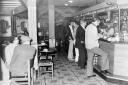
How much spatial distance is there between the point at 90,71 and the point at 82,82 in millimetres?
604

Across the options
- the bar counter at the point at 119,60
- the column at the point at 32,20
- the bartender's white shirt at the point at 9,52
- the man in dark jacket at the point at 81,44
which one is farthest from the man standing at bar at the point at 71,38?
the bartender's white shirt at the point at 9,52

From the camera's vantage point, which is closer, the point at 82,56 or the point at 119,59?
the point at 119,59

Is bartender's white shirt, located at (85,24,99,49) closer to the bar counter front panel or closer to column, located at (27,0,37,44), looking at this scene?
the bar counter front panel

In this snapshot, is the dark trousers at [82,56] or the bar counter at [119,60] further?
the dark trousers at [82,56]

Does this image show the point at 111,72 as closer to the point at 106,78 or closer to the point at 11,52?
the point at 106,78

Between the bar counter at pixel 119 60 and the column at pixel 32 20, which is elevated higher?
the column at pixel 32 20

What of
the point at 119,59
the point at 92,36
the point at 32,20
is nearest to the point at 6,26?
the point at 32,20

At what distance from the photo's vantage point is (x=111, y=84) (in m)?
5.31

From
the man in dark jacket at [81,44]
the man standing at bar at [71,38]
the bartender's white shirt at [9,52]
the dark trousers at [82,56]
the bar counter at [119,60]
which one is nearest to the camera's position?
the bartender's white shirt at [9,52]

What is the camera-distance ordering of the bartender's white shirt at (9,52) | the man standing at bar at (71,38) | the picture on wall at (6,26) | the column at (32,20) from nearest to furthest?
the bartender's white shirt at (9,52)
the column at (32,20)
the man standing at bar at (71,38)
the picture on wall at (6,26)

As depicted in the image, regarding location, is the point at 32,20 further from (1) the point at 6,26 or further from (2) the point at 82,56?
(1) the point at 6,26

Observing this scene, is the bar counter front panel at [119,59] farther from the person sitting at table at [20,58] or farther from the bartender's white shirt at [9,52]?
the bartender's white shirt at [9,52]

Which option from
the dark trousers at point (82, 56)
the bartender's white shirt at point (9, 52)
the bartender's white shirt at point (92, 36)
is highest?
Answer: the bartender's white shirt at point (92, 36)

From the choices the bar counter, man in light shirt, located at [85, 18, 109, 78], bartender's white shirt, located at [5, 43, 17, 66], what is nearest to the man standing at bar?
man in light shirt, located at [85, 18, 109, 78]
